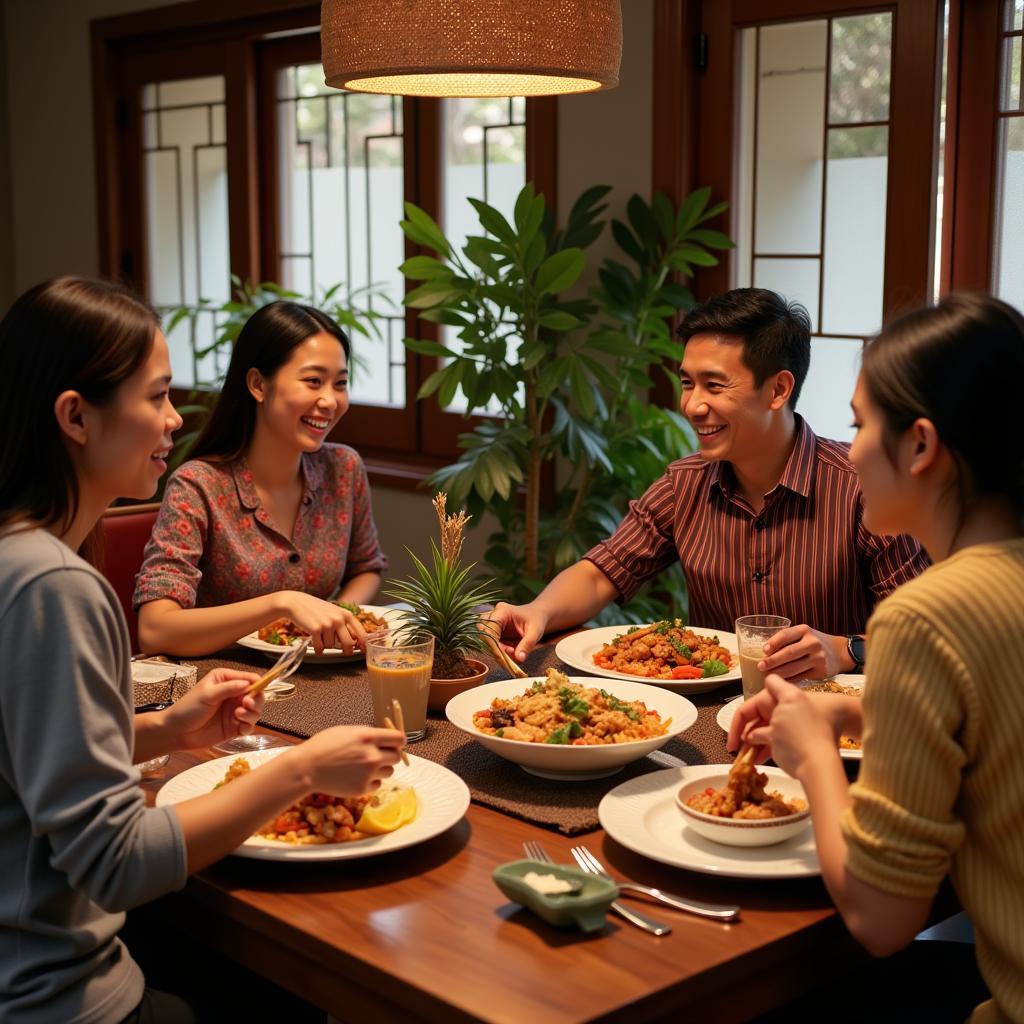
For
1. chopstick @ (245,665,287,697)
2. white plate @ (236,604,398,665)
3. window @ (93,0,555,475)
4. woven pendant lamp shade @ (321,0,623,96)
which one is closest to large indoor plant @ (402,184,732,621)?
window @ (93,0,555,475)

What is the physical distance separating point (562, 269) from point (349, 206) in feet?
6.46

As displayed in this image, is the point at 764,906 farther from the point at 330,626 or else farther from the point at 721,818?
the point at 330,626

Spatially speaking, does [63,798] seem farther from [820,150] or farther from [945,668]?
[820,150]

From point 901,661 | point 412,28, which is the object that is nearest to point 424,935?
point 901,661

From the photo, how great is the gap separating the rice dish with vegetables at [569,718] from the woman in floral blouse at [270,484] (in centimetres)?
83

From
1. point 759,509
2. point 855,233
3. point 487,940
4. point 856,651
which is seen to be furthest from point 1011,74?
point 487,940

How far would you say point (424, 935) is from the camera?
1.33 metres

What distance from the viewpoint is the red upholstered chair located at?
2891 mm

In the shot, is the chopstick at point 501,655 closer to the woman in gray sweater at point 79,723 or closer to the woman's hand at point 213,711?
the woman's hand at point 213,711

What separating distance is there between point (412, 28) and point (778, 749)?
112 cm

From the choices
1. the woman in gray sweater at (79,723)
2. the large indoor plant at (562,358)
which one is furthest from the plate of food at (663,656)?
the large indoor plant at (562,358)

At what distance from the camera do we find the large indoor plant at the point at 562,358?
3.48m

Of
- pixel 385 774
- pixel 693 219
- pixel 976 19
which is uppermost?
pixel 976 19

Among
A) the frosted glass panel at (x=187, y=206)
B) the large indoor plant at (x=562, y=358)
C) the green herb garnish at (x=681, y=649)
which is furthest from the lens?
the frosted glass panel at (x=187, y=206)
